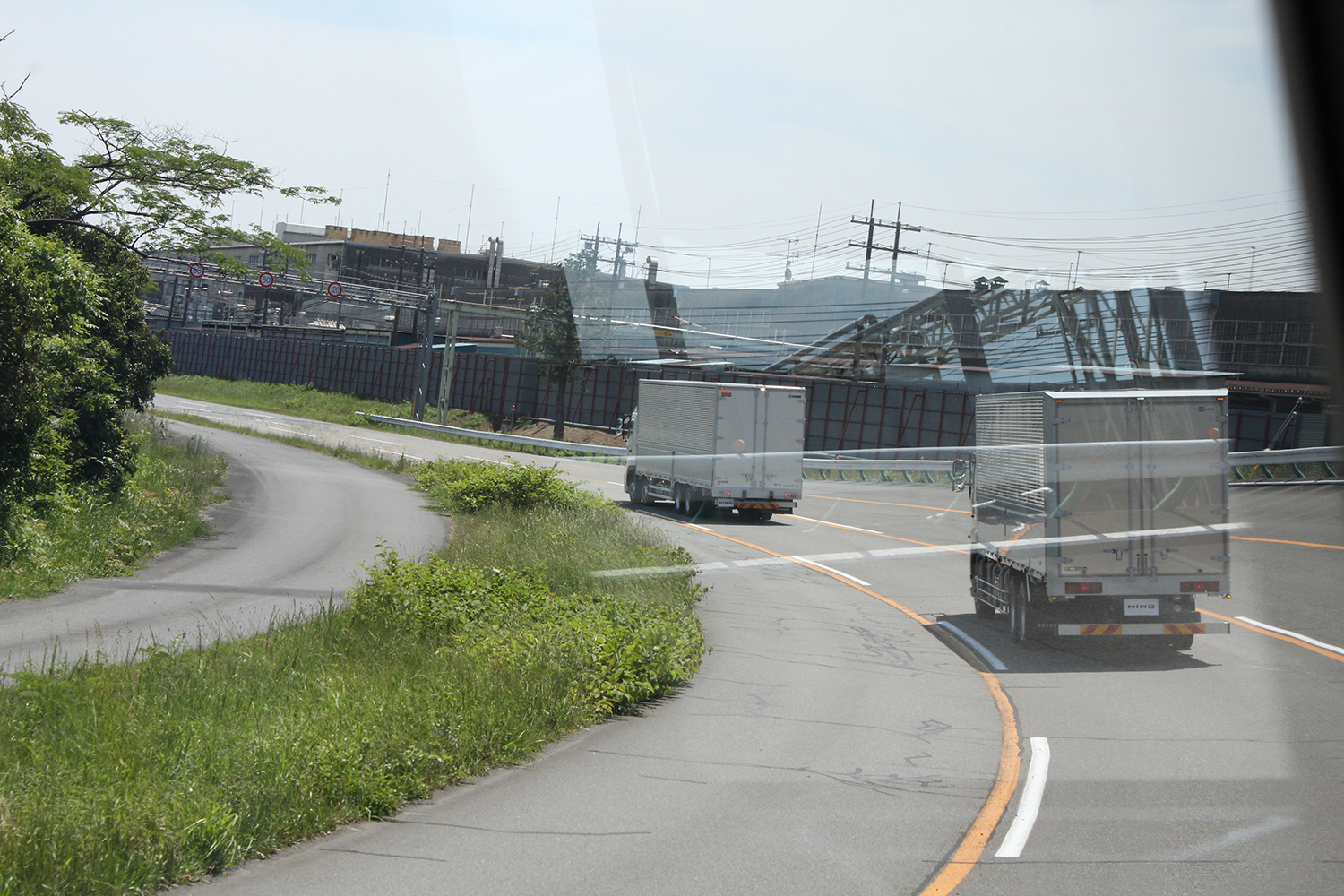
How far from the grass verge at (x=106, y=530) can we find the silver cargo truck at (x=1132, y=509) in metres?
12.8

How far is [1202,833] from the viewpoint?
669 cm

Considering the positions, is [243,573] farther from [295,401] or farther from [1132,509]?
[295,401]

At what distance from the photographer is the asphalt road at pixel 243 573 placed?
484 inches

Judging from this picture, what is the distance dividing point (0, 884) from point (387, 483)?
29.0 meters

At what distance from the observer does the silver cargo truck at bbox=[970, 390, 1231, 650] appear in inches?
508

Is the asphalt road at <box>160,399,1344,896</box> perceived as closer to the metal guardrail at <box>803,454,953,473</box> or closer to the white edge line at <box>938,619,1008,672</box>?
the white edge line at <box>938,619,1008,672</box>

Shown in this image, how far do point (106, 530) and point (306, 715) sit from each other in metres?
12.1

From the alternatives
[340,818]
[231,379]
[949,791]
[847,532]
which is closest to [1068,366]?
[847,532]

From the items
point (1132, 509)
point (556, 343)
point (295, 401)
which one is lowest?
point (295, 401)

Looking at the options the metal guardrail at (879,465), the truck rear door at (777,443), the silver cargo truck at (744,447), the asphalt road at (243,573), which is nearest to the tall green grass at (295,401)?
the metal guardrail at (879,465)

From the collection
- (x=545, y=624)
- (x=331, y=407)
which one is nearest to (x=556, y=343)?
(x=331, y=407)

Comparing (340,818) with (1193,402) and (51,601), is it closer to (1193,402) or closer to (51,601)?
(51,601)

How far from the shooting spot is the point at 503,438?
49000mm

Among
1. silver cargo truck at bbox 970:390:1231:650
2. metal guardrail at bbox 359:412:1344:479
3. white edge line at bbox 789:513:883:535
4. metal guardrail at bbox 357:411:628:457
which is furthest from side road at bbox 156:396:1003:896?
metal guardrail at bbox 357:411:628:457
